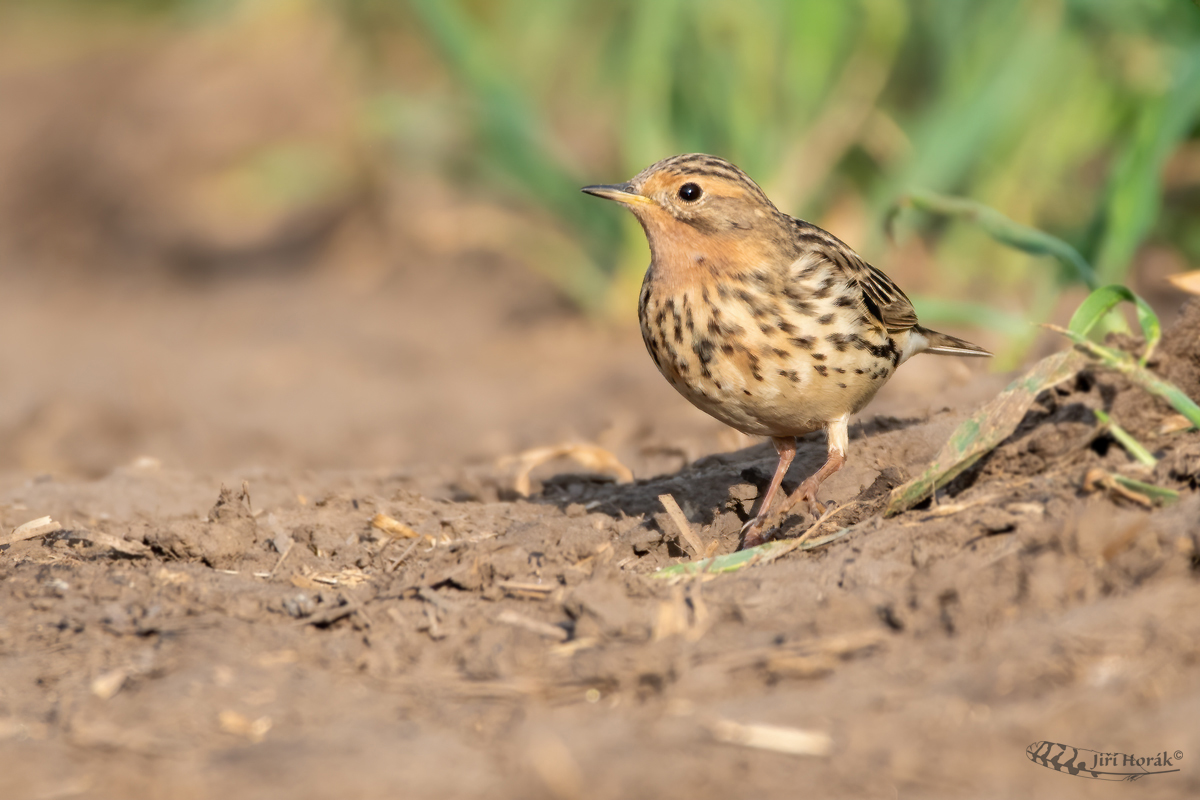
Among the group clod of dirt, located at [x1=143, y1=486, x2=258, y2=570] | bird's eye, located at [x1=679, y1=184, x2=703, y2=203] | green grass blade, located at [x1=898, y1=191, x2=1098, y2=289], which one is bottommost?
clod of dirt, located at [x1=143, y1=486, x2=258, y2=570]

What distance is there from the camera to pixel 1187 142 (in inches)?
386

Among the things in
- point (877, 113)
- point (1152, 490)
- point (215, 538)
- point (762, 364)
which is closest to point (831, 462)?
point (762, 364)

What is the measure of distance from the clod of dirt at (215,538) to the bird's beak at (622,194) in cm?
192

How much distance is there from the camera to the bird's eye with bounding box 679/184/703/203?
5137 mm

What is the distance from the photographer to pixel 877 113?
9.64 m

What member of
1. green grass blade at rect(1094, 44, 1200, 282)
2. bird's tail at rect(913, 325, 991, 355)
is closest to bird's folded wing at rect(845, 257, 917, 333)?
bird's tail at rect(913, 325, 991, 355)

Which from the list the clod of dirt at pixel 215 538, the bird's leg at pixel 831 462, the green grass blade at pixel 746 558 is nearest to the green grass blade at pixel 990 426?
the green grass blade at pixel 746 558

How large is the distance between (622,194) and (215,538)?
2160mm

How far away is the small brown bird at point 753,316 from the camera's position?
481 centimetres

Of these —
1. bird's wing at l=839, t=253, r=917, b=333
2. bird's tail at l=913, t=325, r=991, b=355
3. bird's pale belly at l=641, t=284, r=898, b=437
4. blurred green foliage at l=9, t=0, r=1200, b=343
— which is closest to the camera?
bird's pale belly at l=641, t=284, r=898, b=437

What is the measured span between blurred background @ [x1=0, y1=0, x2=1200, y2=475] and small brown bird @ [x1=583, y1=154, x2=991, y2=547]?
45.2 inches

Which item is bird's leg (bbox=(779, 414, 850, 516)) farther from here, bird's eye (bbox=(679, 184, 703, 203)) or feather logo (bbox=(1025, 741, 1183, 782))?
feather logo (bbox=(1025, 741, 1183, 782))

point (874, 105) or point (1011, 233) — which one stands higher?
point (874, 105)

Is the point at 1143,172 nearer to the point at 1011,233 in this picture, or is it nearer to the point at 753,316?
the point at 1011,233
